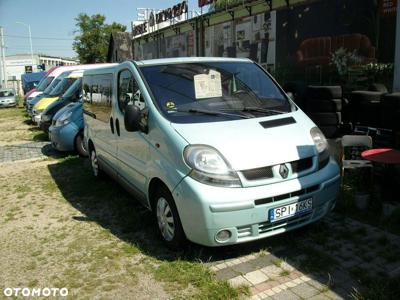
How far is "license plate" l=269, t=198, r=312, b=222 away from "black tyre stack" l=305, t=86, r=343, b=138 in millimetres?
3476

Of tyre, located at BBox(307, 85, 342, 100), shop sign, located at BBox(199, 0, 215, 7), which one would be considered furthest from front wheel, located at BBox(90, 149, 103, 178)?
shop sign, located at BBox(199, 0, 215, 7)

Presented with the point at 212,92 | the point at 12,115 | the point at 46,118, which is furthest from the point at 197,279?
the point at 12,115

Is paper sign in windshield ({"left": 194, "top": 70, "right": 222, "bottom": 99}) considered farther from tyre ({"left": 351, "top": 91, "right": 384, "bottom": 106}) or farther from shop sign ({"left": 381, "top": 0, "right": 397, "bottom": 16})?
shop sign ({"left": 381, "top": 0, "right": 397, "bottom": 16})

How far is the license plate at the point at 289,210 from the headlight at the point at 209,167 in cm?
42

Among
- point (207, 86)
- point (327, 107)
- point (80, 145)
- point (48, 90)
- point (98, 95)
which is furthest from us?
point (48, 90)

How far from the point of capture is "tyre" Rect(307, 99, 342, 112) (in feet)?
23.0

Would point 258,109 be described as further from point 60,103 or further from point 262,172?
point 60,103

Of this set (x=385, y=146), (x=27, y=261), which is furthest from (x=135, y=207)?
(x=385, y=146)

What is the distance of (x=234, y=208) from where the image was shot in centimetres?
352

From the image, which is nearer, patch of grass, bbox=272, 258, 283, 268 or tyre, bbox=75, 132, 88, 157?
patch of grass, bbox=272, 258, 283, 268

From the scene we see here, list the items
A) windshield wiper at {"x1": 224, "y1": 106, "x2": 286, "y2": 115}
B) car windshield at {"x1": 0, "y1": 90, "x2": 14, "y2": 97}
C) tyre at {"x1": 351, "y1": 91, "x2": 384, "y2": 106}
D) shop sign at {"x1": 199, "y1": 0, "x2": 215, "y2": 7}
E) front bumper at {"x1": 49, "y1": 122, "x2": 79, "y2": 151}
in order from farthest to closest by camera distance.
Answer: car windshield at {"x1": 0, "y1": 90, "x2": 14, "y2": 97}, shop sign at {"x1": 199, "y1": 0, "x2": 215, "y2": 7}, front bumper at {"x1": 49, "y1": 122, "x2": 79, "y2": 151}, tyre at {"x1": 351, "y1": 91, "x2": 384, "y2": 106}, windshield wiper at {"x1": 224, "y1": 106, "x2": 286, "y2": 115}

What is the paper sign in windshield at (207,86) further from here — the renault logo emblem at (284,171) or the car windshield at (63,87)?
the car windshield at (63,87)

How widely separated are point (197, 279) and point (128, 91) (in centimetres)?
248

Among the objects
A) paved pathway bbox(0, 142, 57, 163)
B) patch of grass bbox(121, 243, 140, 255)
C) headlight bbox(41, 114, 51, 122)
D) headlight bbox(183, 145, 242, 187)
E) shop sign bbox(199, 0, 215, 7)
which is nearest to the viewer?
headlight bbox(183, 145, 242, 187)
